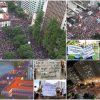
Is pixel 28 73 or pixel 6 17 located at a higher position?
pixel 6 17

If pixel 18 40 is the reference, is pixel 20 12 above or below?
above

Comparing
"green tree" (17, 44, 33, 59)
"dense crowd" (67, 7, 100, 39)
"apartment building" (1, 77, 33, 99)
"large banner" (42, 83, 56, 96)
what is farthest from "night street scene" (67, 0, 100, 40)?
"apartment building" (1, 77, 33, 99)

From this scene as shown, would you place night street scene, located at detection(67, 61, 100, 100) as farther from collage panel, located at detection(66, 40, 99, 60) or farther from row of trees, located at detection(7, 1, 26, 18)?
row of trees, located at detection(7, 1, 26, 18)

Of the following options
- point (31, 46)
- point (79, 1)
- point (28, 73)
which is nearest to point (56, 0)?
point (79, 1)

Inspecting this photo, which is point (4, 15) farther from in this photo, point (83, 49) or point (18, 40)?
point (83, 49)

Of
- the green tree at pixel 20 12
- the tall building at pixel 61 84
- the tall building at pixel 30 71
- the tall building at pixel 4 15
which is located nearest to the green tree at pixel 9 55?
the tall building at pixel 30 71

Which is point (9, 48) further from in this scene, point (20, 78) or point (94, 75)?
point (94, 75)

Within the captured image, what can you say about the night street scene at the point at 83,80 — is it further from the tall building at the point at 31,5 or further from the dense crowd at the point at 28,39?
the tall building at the point at 31,5

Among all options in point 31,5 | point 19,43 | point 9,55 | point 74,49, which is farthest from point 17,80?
point 31,5
